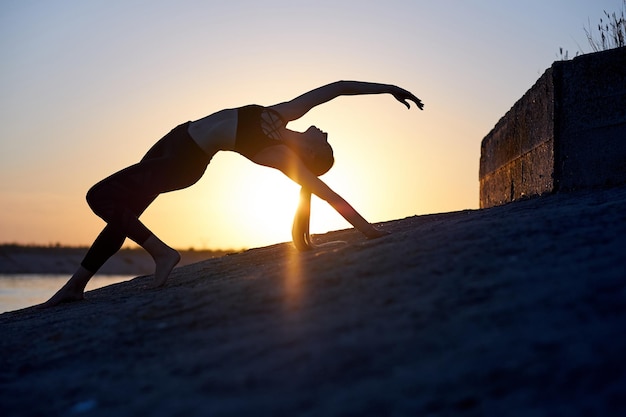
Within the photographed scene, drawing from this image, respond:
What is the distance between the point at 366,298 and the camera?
7.54ft

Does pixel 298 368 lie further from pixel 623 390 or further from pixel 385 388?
pixel 623 390

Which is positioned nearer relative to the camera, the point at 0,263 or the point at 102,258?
the point at 102,258

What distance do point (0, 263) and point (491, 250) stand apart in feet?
96.0

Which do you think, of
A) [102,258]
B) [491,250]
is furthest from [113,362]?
[102,258]

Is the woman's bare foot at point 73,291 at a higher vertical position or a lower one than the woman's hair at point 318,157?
lower

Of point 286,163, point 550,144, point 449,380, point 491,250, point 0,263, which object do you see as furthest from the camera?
point 0,263

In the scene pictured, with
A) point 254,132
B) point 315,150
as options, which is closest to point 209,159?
point 254,132

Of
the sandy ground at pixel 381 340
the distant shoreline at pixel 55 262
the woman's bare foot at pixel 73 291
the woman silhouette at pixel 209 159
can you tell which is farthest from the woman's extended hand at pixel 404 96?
the distant shoreline at pixel 55 262

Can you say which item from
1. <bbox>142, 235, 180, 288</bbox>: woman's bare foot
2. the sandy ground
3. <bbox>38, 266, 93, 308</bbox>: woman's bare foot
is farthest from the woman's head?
<bbox>38, 266, 93, 308</bbox>: woman's bare foot

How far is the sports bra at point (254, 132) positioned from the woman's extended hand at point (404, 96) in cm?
74

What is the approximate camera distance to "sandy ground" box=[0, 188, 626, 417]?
1633mm

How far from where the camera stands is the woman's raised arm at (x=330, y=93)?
4176mm

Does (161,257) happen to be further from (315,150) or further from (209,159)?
(315,150)

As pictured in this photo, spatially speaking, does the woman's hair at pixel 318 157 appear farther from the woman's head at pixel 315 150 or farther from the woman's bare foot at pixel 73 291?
the woman's bare foot at pixel 73 291
